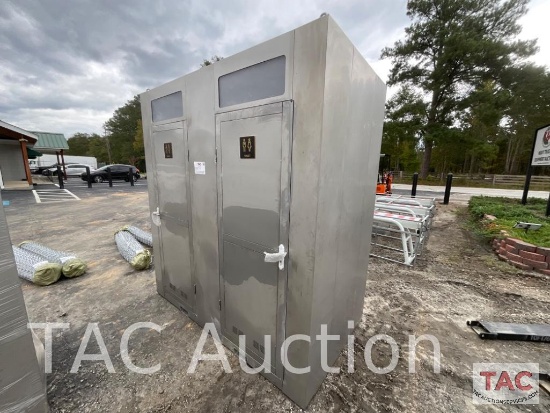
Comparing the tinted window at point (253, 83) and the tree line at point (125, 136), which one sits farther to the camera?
the tree line at point (125, 136)

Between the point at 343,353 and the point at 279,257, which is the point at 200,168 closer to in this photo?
the point at 279,257

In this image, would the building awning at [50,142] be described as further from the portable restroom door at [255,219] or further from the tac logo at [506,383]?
the tac logo at [506,383]

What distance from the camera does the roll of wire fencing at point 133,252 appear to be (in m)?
3.56

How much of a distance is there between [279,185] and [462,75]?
18.7m

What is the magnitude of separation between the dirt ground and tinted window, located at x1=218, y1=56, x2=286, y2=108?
216cm

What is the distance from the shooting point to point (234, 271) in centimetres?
189

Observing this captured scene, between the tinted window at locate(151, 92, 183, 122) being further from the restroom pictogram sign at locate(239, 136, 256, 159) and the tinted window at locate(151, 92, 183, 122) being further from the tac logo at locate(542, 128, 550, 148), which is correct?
the tac logo at locate(542, 128, 550, 148)

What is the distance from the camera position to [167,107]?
7.54ft

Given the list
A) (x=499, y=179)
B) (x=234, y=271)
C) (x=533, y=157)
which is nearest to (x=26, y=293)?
(x=234, y=271)

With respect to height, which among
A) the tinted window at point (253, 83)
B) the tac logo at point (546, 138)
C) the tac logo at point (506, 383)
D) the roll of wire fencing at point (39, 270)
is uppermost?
the tac logo at point (546, 138)

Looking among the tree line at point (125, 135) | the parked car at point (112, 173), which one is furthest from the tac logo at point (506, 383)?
the tree line at point (125, 135)

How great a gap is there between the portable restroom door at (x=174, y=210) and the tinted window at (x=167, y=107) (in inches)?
3.9

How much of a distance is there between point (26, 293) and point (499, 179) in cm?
2523

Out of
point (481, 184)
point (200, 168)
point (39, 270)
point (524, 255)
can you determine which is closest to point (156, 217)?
point (200, 168)
